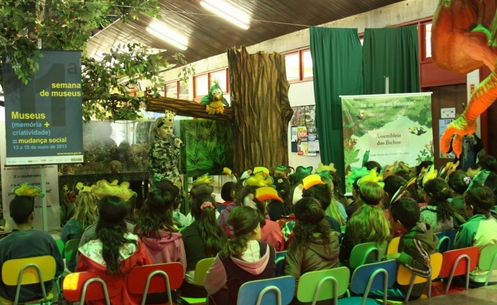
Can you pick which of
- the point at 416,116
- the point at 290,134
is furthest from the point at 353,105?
the point at 290,134

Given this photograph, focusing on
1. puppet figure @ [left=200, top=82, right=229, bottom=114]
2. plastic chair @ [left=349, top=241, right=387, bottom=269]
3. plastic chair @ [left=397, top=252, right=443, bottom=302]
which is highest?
puppet figure @ [left=200, top=82, right=229, bottom=114]

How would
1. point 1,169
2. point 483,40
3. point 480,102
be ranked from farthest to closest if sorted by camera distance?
point 1,169 < point 480,102 < point 483,40

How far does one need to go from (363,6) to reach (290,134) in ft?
11.9

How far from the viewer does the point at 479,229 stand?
13.2ft

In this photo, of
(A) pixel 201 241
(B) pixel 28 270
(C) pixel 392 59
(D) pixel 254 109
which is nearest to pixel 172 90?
(D) pixel 254 109

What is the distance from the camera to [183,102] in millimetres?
8297

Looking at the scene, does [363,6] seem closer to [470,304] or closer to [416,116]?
[416,116]

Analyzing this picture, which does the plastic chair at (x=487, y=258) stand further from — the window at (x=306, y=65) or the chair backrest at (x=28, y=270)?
the window at (x=306, y=65)

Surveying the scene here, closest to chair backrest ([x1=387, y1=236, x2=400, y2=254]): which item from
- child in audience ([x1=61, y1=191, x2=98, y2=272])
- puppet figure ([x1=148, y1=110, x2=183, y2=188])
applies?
child in audience ([x1=61, y1=191, x2=98, y2=272])

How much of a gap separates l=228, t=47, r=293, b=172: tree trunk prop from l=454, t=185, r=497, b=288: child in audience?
4.64m

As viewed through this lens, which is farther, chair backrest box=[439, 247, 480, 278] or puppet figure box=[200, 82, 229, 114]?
puppet figure box=[200, 82, 229, 114]

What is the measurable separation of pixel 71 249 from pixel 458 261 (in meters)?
2.81

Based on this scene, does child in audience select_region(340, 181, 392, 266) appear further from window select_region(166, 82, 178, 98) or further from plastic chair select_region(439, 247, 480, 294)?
window select_region(166, 82, 178, 98)

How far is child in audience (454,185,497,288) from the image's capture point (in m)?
4.01
